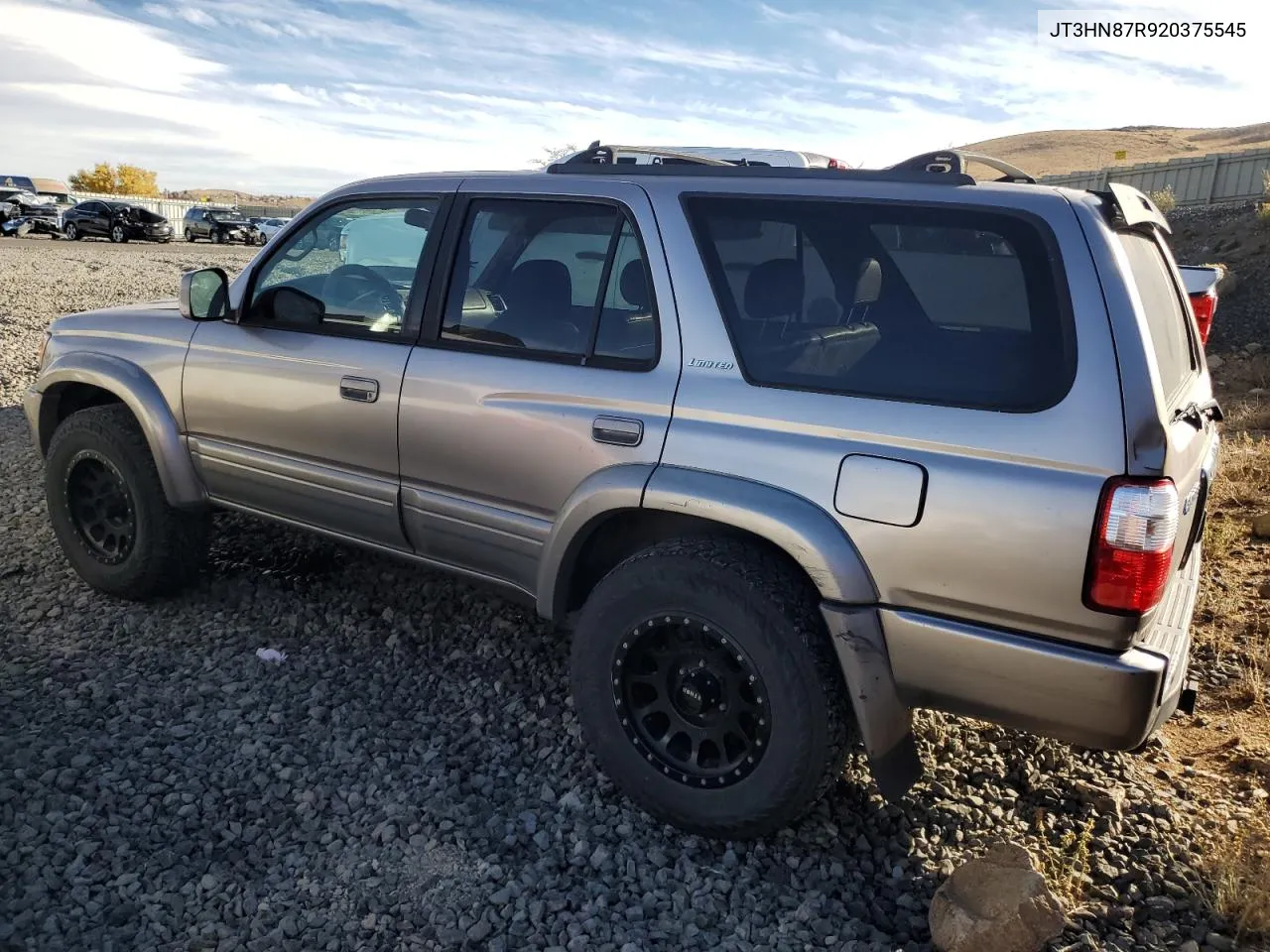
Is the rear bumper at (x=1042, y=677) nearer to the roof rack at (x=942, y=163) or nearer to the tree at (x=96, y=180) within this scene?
the roof rack at (x=942, y=163)

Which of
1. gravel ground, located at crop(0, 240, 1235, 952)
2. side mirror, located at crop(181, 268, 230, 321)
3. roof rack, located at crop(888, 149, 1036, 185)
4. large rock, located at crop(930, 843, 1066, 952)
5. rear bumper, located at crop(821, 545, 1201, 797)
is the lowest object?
gravel ground, located at crop(0, 240, 1235, 952)

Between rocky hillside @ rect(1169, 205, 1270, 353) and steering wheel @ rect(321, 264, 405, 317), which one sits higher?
rocky hillside @ rect(1169, 205, 1270, 353)

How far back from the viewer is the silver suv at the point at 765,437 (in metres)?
2.37

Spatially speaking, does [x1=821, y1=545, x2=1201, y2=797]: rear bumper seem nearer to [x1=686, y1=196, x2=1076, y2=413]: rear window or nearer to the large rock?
the large rock

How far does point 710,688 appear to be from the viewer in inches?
114

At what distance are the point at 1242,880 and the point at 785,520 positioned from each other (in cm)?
162

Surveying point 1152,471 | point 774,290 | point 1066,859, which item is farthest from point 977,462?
point 1066,859

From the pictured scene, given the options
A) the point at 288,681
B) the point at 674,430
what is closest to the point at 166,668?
the point at 288,681

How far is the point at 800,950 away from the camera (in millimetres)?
2562

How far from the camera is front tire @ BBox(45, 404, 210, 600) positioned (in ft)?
13.8

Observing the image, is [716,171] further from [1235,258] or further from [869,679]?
[1235,258]

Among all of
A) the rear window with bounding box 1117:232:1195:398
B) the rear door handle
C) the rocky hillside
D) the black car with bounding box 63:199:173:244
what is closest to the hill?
the rocky hillside

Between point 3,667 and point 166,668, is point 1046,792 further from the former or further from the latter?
point 3,667

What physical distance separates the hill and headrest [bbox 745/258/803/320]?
71507 millimetres
